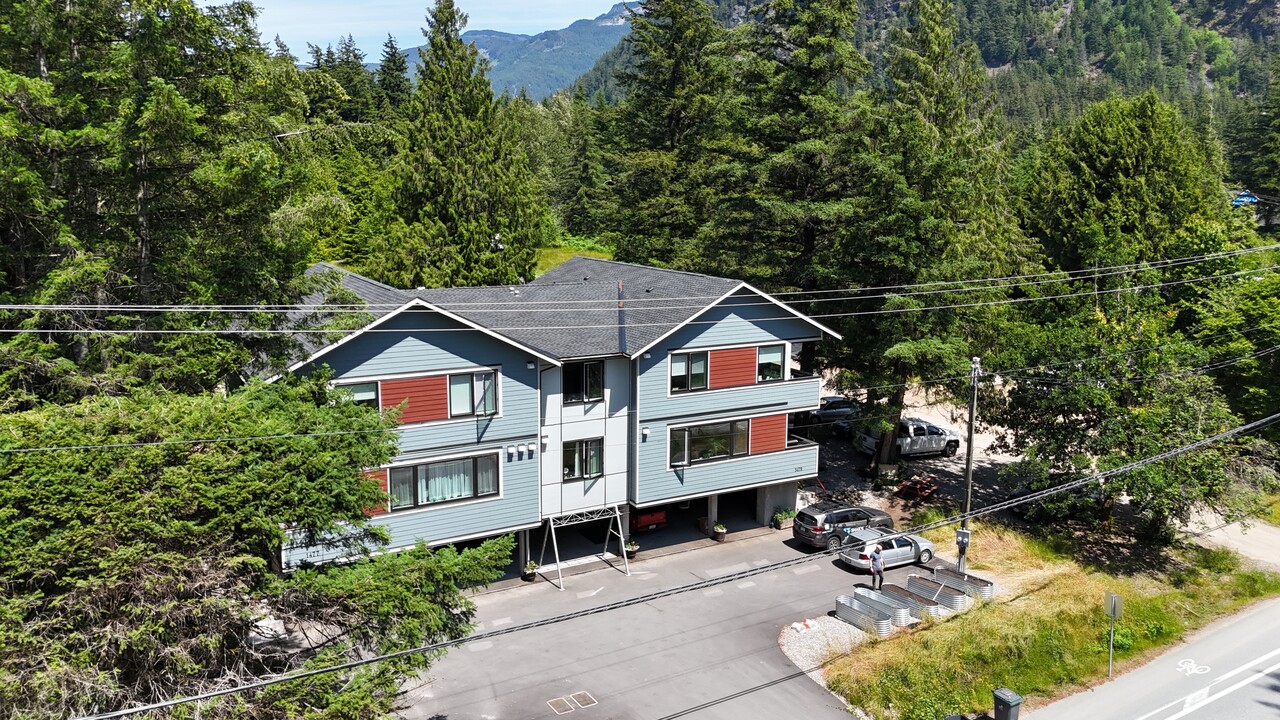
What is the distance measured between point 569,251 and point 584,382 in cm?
Answer: 4188

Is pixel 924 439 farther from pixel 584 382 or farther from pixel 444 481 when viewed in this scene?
pixel 444 481

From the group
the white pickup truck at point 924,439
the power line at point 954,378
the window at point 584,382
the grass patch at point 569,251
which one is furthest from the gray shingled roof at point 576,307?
the grass patch at point 569,251

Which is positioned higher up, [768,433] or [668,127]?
[668,127]

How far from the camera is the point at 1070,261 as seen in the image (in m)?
46.0

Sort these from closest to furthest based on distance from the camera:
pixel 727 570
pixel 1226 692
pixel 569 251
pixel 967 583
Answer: pixel 1226 692 → pixel 967 583 → pixel 727 570 → pixel 569 251

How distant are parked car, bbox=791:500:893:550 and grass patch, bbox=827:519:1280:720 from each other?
3864 mm

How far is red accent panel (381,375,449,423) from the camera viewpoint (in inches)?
904

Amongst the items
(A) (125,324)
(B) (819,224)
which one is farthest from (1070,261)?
(A) (125,324)

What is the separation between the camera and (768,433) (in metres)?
29.2

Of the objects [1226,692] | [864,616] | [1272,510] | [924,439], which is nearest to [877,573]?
[864,616]

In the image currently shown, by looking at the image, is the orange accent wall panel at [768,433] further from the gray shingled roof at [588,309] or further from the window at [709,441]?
the gray shingled roof at [588,309]

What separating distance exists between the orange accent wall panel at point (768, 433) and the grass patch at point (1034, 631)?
7.52 metres

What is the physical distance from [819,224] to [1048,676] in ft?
64.0

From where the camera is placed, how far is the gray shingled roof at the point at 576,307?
25344mm
